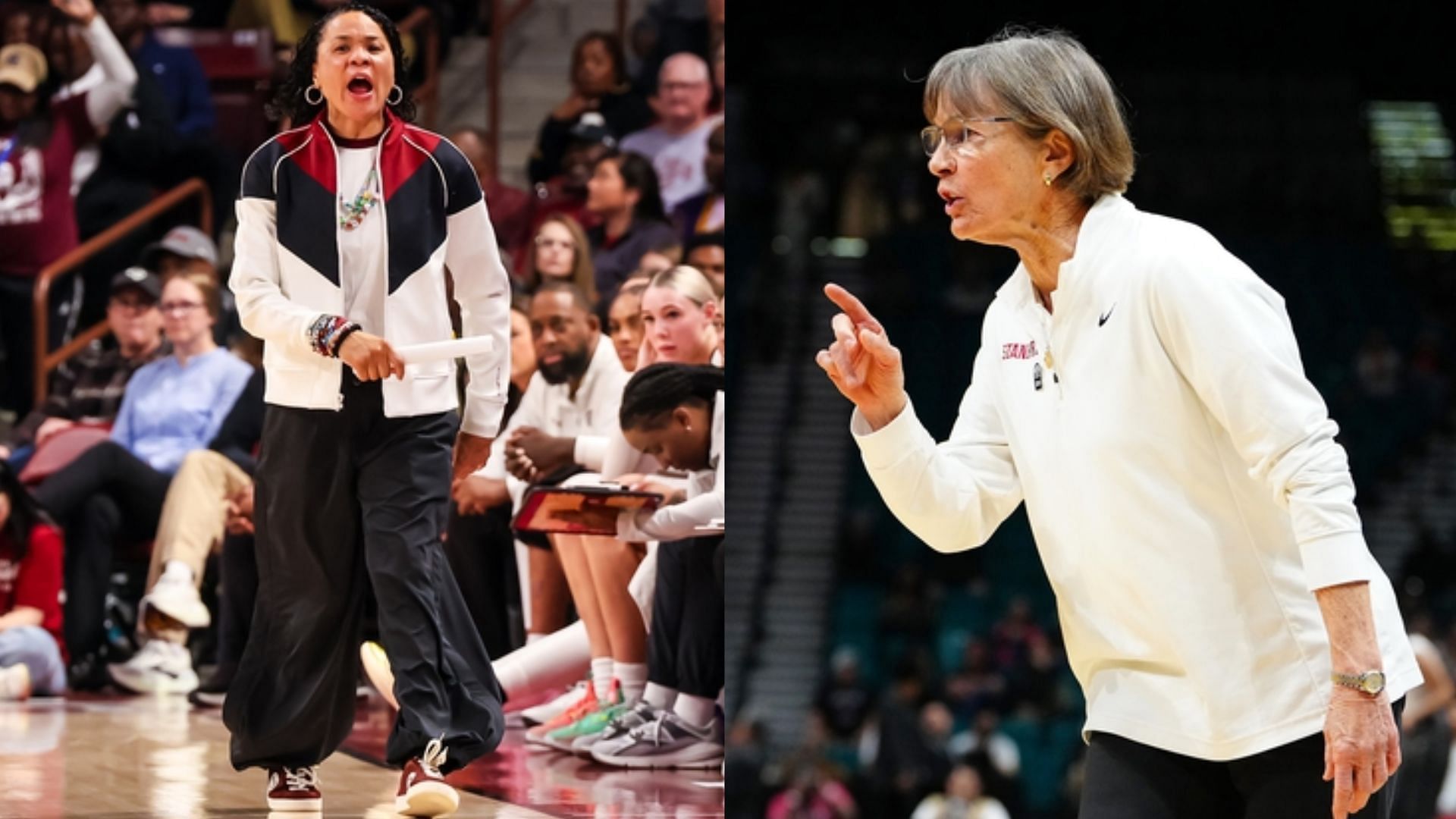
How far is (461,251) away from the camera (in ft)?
13.4

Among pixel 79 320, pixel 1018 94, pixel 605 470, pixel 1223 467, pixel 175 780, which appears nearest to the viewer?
pixel 1223 467

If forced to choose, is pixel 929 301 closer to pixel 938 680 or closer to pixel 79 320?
pixel 938 680

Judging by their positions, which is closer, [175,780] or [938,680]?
[175,780]

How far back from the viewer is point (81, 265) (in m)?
8.43

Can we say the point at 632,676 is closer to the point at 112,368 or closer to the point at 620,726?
the point at 620,726

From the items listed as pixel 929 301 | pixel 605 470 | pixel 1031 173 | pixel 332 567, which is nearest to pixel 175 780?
pixel 332 567

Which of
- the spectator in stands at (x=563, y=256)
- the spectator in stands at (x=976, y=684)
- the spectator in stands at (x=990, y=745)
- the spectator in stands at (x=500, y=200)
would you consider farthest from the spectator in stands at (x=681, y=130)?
the spectator in stands at (x=976, y=684)

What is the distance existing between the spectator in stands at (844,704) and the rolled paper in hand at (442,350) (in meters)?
10.2

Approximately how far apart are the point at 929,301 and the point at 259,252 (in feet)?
44.0

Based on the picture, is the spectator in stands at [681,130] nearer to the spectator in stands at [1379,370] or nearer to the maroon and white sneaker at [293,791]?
the maroon and white sneaker at [293,791]

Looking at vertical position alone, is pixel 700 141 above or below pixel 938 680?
above

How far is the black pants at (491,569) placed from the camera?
572 centimetres

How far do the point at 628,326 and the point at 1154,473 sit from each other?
3.57 meters

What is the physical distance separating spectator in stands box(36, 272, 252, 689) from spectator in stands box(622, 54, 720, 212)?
5.40 feet
